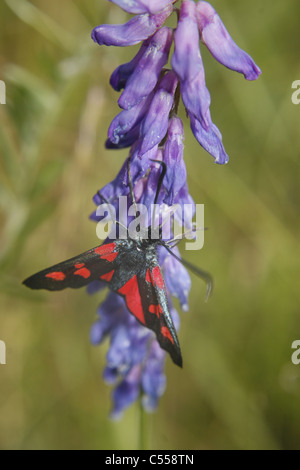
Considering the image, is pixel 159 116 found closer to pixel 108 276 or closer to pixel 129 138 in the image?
pixel 129 138

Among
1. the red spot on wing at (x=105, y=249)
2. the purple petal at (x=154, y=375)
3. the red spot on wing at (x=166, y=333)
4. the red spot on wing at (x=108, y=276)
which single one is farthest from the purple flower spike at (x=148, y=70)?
the purple petal at (x=154, y=375)

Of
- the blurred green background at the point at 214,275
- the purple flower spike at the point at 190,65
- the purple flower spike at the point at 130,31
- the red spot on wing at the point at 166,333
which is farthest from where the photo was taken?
the blurred green background at the point at 214,275

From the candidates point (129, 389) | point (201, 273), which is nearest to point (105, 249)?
point (201, 273)

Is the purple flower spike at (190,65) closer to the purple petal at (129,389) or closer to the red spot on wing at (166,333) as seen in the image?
the red spot on wing at (166,333)

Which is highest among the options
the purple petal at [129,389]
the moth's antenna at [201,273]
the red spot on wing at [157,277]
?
the red spot on wing at [157,277]

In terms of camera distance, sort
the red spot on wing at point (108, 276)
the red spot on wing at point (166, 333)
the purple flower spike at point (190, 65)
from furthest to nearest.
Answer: the red spot on wing at point (108, 276)
the red spot on wing at point (166, 333)
the purple flower spike at point (190, 65)

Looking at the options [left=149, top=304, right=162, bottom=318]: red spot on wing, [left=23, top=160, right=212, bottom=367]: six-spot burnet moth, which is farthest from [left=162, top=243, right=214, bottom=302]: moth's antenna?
[left=149, top=304, right=162, bottom=318]: red spot on wing
